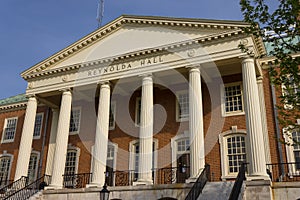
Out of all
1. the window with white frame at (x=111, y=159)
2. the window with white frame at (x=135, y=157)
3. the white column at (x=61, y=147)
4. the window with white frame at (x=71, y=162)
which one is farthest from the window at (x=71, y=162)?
the window with white frame at (x=135, y=157)

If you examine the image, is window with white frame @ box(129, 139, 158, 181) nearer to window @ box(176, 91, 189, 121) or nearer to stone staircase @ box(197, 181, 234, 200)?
window @ box(176, 91, 189, 121)

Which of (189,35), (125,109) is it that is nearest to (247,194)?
(189,35)

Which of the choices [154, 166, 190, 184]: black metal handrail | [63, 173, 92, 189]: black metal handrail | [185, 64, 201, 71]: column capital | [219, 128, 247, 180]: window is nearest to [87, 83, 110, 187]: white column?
[154, 166, 190, 184]: black metal handrail

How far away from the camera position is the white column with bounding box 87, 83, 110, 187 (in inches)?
686

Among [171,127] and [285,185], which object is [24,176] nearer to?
[171,127]

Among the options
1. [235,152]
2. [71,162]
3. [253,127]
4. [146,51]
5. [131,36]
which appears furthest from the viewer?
[71,162]

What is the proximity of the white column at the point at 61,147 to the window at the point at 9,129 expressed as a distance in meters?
10.1

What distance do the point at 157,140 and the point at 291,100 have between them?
1288cm

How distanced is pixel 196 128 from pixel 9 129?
19.3 metres

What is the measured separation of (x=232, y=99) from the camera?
63.1 feet

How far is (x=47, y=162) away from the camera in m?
23.6

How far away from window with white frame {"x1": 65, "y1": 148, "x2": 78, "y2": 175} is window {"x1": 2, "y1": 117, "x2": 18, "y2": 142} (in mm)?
7252

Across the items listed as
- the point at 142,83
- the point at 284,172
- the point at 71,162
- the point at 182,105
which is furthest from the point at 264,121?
the point at 71,162

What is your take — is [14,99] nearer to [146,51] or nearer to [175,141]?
[146,51]
